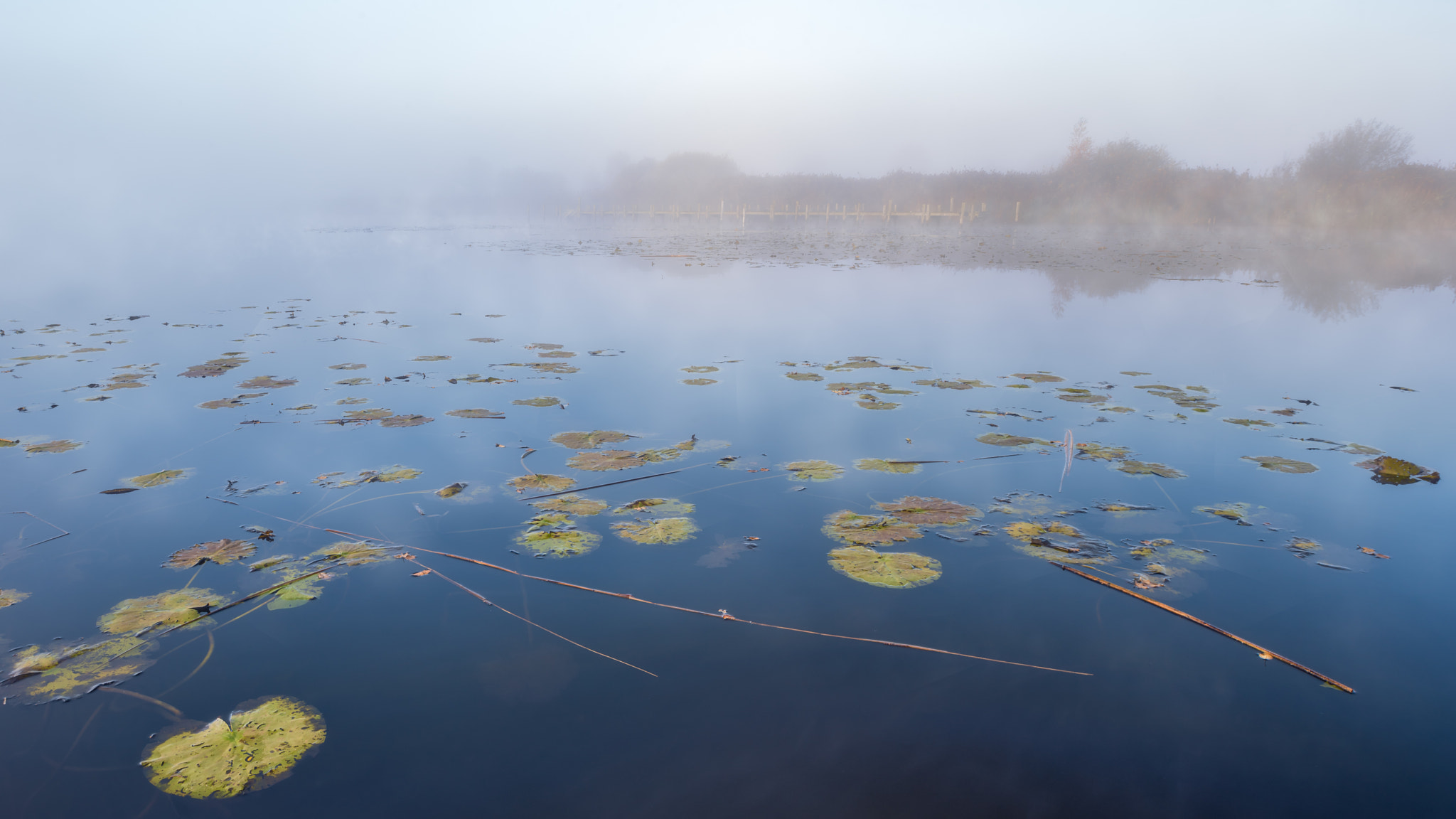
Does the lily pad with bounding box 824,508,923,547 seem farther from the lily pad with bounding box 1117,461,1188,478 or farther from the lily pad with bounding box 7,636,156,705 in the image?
the lily pad with bounding box 7,636,156,705

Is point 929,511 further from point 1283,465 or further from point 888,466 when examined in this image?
point 1283,465

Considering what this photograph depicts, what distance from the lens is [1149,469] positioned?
637 cm

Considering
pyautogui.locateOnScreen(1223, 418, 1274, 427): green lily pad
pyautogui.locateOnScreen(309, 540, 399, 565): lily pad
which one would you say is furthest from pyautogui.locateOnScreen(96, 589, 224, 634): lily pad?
pyautogui.locateOnScreen(1223, 418, 1274, 427): green lily pad

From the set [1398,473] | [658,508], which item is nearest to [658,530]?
[658,508]

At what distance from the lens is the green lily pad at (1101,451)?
22.1 feet

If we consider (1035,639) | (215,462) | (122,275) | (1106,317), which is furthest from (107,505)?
(122,275)

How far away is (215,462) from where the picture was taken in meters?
6.60

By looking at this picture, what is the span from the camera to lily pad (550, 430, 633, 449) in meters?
7.12

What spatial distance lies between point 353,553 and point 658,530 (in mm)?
2154

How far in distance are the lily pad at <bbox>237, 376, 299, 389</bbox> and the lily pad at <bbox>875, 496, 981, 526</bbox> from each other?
343 inches

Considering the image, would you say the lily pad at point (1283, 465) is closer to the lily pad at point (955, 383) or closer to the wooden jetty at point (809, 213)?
the lily pad at point (955, 383)

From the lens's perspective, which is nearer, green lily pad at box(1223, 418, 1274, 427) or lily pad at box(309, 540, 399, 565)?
lily pad at box(309, 540, 399, 565)

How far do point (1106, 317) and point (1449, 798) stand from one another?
1449cm

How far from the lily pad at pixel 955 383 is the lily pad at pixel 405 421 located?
661cm
